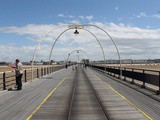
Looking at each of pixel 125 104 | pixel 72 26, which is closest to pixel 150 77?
pixel 125 104

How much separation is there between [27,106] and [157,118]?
17.3 feet

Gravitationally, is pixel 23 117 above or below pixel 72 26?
below

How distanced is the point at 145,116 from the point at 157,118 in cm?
45

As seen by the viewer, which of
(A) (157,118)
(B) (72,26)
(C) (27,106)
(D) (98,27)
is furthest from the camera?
(D) (98,27)

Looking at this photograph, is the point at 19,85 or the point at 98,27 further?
the point at 98,27

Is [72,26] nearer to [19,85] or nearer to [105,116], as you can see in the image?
[19,85]

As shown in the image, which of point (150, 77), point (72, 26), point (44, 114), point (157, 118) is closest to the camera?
point (157, 118)

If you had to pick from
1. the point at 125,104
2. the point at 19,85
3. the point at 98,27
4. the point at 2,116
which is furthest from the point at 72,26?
the point at 2,116

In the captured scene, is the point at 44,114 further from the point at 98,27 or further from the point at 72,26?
the point at 98,27

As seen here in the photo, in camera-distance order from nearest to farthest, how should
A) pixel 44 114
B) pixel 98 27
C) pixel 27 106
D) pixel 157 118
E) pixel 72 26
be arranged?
pixel 157 118 → pixel 44 114 → pixel 27 106 → pixel 72 26 → pixel 98 27

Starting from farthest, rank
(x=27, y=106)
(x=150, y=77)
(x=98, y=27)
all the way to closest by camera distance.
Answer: (x=98, y=27) < (x=150, y=77) < (x=27, y=106)

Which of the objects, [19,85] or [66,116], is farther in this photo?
[19,85]

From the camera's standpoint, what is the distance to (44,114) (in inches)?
386

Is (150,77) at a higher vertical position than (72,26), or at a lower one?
lower
